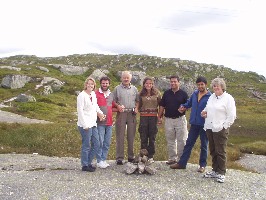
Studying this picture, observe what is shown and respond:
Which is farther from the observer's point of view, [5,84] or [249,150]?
[5,84]

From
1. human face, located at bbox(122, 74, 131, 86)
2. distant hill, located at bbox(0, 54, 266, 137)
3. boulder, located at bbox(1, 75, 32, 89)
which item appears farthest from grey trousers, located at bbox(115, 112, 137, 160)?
boulder, located at bbox(1, 75, 32, 89)

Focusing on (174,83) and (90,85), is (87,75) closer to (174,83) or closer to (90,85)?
(174,83)

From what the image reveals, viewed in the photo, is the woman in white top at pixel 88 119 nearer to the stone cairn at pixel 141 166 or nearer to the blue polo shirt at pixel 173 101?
the stone cairn at pixel 141 166

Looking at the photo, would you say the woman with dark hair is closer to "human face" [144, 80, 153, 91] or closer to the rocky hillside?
"human face" [144, 80, 153, 91]

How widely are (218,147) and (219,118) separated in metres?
1.27

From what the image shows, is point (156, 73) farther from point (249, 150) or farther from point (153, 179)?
point (153, 179)

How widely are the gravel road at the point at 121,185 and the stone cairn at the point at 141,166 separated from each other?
0.74 ft

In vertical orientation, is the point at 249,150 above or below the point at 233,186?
below

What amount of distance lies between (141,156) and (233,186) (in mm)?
4260

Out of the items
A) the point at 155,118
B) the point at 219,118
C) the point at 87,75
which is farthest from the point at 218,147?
the point at 87,75

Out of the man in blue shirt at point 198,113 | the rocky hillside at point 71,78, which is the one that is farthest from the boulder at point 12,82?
the man in blue shirt at point 198,113

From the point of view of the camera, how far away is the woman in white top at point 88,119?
46.0 feet

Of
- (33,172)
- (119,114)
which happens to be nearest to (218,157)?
(119,114)

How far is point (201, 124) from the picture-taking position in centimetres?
1469
